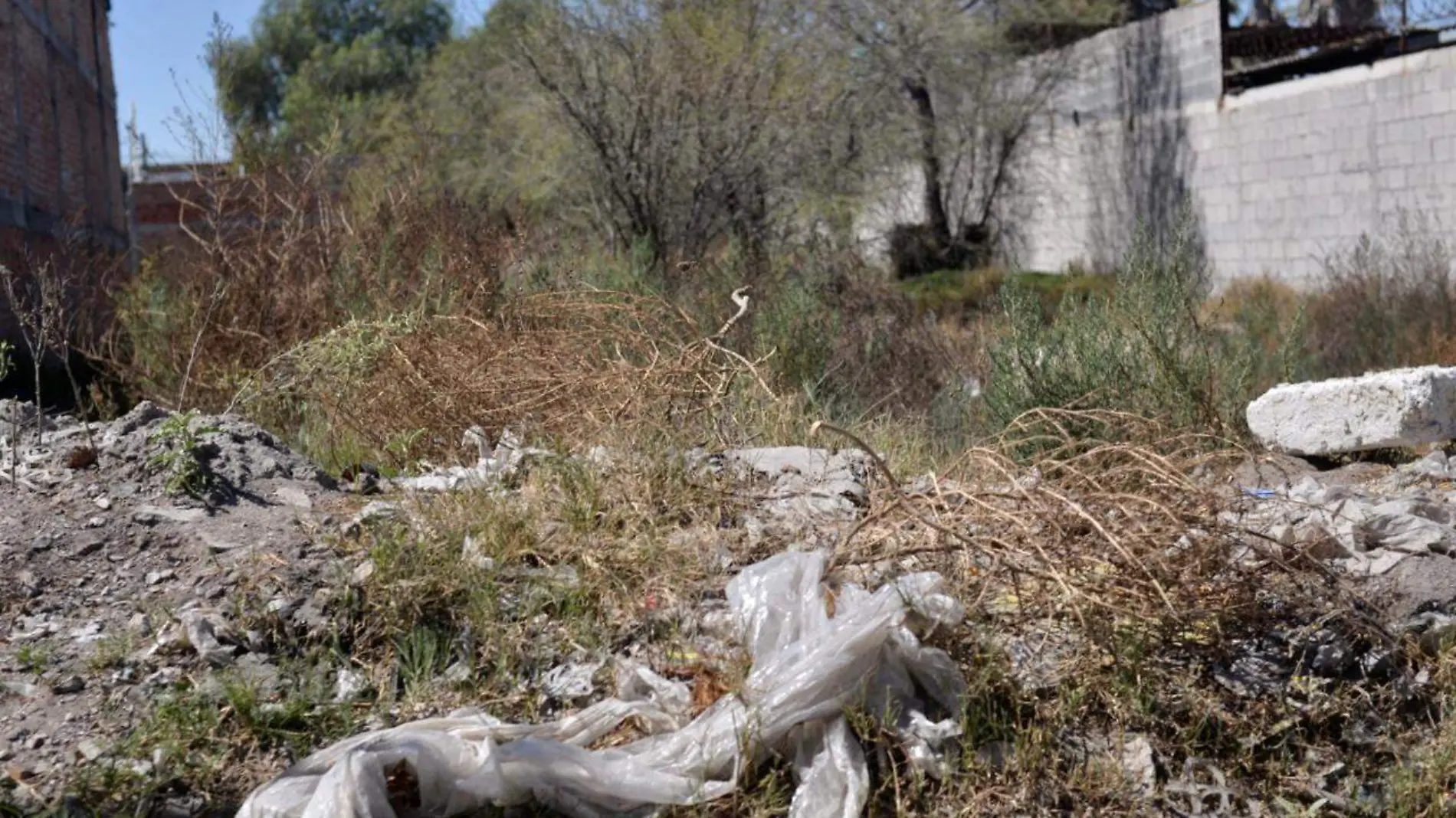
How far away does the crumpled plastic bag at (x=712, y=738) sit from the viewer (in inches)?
120

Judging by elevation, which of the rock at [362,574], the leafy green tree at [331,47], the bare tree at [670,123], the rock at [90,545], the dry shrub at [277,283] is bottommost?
the rock at [362,574]

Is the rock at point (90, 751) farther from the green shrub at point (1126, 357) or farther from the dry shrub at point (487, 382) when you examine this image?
the green shrub at point (1126, 357)

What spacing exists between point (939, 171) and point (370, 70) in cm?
2615

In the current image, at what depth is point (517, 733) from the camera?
10.7 feet

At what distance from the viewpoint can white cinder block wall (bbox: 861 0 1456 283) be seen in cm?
1245

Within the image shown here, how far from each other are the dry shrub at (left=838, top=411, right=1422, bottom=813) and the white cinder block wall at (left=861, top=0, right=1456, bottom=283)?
24.4ft

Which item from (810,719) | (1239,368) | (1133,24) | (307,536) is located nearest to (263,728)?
(307,536)

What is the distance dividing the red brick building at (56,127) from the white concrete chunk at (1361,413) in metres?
8.82

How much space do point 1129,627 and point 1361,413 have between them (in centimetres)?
340

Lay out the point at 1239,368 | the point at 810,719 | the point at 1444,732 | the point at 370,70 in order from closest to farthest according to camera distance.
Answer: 1. the point at 810,719
2. the point at 1444,732
3. the point at 1239,368
4. the point at 370,70

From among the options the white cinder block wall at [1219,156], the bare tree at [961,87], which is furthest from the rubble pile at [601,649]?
the bare tree at [961,87]

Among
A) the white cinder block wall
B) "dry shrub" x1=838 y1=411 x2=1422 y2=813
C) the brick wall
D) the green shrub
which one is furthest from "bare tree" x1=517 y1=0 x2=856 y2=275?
"dry shrub" x1=838 y1=411 x2=1422 y2=813

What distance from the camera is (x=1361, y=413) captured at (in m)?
6.42

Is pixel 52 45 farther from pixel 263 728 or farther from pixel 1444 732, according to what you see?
pixel 1444 732
